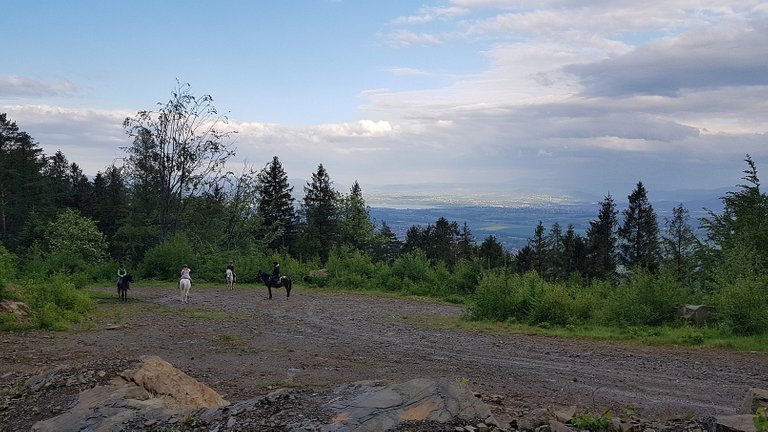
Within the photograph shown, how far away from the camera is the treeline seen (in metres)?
17.6

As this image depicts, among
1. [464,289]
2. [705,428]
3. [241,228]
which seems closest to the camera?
[705,428]

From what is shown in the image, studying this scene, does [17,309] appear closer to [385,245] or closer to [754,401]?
[754,401]

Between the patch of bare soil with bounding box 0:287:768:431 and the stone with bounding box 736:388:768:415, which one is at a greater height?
the stone with bounding box 736:388:768:415

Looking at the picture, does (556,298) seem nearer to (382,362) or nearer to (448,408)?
(382,362)

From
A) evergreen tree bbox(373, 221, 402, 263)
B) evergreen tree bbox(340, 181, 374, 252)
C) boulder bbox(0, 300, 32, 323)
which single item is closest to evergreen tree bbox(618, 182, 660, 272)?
evergreen tree bbox(373, 221, 402, 263)

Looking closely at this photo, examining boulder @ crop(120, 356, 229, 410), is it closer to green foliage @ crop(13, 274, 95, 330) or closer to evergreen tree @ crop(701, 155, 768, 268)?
green foliage @ crop(13, 274, 95, 330)

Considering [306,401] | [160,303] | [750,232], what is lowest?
[160,303]

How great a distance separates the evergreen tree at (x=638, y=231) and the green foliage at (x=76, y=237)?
153 ft

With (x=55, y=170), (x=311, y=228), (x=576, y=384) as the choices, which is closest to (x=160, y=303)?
(x=576, y=384)

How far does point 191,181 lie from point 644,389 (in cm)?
3196

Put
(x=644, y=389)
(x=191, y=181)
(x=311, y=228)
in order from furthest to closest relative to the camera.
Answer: (x=311, y=228) < (x=191, y=181) < (x=644, y=389)

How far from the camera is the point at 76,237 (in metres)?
40.2

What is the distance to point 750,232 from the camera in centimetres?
2312

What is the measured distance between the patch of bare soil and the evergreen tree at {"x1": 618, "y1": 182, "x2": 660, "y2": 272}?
154 feet
